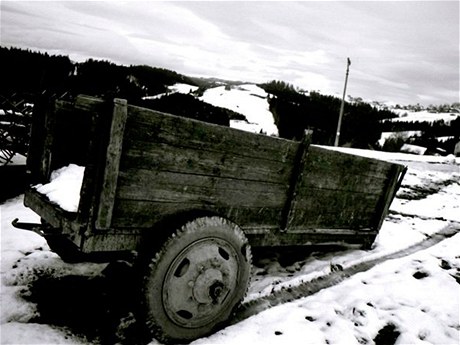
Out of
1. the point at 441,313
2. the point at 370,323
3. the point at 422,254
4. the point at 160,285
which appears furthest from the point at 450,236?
the point at 160,285

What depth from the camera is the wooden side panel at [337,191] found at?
2.94 meters

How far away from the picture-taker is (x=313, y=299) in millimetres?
2844

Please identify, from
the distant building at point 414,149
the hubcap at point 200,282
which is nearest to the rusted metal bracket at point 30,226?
the hubcap at point 200,282

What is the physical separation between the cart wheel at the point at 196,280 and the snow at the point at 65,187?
2.22ft

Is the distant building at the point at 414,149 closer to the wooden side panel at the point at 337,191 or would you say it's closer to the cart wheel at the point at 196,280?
the wooden side panel at the point at 337,191

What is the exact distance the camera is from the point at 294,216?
294 centimetres

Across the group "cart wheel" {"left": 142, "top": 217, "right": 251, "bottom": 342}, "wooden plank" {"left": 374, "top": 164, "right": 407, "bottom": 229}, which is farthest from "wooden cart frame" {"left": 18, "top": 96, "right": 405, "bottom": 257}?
"wooden plank" {"left": 374, "top": 164, "right": 407, "bottom": 229}

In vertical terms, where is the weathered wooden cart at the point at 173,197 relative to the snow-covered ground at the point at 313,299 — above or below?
above

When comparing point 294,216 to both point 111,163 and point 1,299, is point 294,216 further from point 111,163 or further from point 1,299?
point 1,299

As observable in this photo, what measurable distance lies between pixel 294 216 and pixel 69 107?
204cm

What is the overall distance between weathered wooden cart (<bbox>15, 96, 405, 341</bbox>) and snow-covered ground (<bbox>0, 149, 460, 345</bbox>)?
0.31 m

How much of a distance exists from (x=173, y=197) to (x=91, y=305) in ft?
3.91

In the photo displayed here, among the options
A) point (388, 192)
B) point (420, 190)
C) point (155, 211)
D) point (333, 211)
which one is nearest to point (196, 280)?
point (155, 211)

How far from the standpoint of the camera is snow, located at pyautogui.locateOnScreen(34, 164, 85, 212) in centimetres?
210
